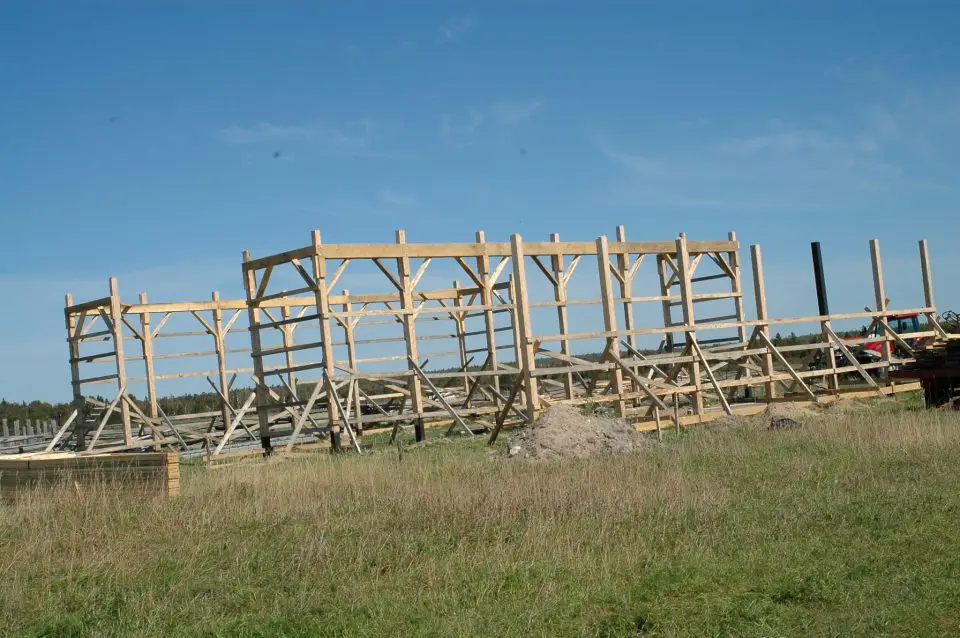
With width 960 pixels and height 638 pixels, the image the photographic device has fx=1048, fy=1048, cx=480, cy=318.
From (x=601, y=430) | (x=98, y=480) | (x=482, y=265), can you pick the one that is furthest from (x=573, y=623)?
(x=482, y=265)

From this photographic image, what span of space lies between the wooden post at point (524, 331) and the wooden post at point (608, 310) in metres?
1.77

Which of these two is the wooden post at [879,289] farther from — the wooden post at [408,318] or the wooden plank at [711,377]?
the wooden post at [408,318]

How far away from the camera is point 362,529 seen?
9625 millimetres

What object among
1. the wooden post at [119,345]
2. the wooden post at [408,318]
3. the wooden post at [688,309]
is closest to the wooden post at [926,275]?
the wooden post at [688,309]

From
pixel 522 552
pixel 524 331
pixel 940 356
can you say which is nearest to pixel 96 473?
pixel 522 552

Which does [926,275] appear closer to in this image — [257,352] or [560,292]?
[560,292]

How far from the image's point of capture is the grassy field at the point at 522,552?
22.7 ft

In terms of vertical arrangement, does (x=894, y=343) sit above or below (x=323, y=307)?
below

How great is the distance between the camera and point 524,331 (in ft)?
60.8

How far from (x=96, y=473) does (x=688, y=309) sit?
→ 524 inches

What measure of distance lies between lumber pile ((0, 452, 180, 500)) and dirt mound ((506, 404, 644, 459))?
5.43 meters

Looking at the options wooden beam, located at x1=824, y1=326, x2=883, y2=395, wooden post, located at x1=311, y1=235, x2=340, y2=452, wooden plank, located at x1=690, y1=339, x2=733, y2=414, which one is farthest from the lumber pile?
wooden beam, located at x1=824, y1=326, x2=883, y2=395

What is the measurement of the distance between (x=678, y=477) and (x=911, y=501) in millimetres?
2535

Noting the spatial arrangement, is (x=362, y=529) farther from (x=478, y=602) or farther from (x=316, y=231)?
(x=316, y=231)
